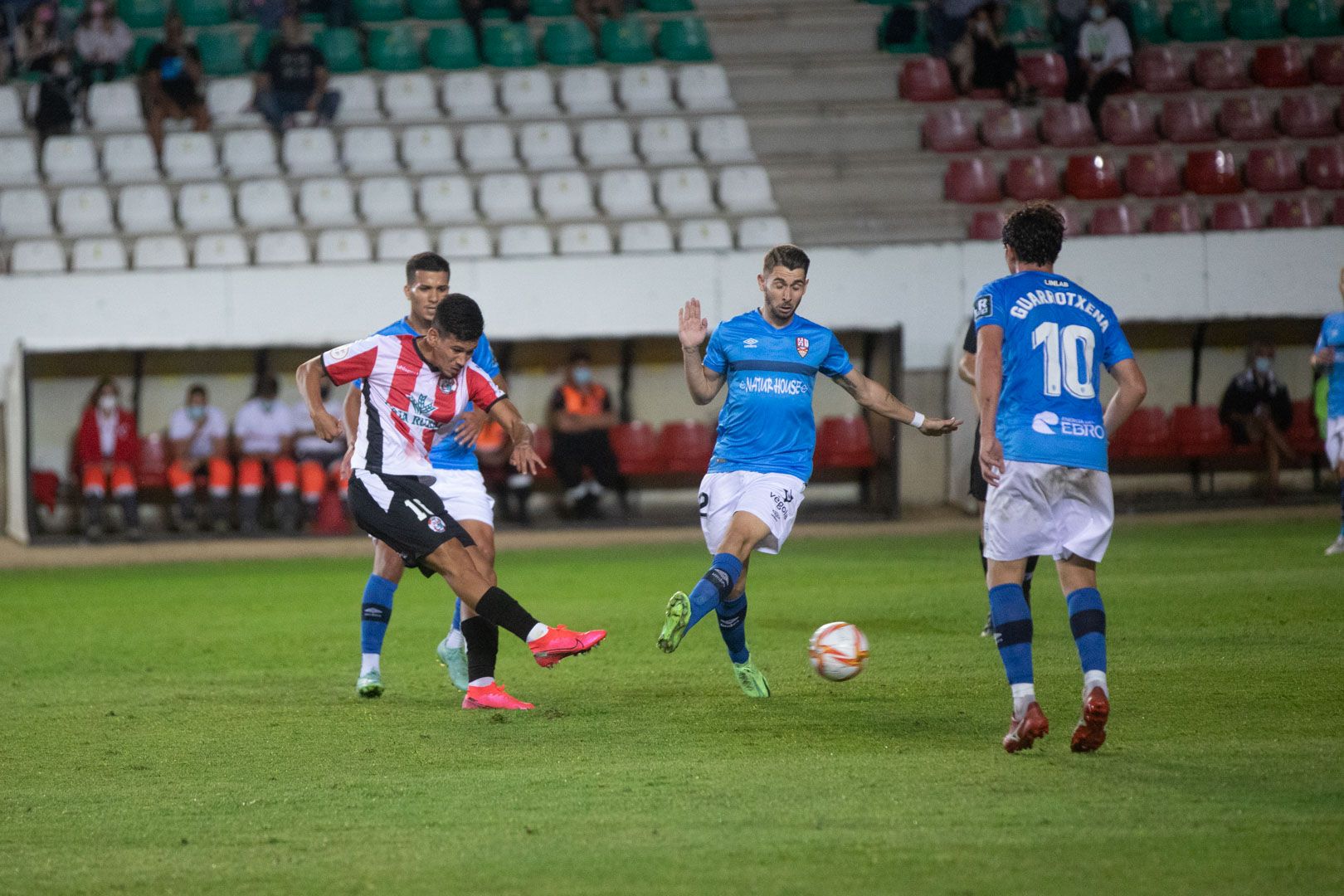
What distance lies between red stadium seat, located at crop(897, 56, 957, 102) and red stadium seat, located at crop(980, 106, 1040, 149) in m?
0.77

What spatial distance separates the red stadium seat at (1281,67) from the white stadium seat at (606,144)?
9.06m

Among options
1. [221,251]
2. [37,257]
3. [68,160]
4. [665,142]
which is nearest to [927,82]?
[665,142]

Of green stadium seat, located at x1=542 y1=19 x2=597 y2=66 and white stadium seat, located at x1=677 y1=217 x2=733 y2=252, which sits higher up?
green stadium seat, located at x1=542 y1=19 x2=597 y2=66

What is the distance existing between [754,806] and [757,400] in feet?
8.36

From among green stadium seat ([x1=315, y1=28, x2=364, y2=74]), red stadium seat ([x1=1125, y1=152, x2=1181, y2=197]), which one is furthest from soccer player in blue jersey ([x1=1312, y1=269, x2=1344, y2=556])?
green stadium seat ([x1=315, y1=28, x2=364, y2=74])

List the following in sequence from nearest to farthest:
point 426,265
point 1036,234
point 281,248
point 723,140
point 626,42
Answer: point 1036,234 < point 426,265 < point 281,248 < point 723,140 < point 626,42

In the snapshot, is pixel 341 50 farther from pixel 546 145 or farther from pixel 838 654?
pixel 838 654

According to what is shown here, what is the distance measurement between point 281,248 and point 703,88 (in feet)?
21.0

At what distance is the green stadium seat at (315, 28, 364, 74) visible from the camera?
21.4 meters

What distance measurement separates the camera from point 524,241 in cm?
1848

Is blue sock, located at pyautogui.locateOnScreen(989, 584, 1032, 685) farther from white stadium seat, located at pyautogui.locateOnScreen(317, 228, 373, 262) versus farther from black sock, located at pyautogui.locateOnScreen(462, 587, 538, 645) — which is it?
white stadium seat, located at pyautogui.locateOnScreen(317, 228, 373, 262)

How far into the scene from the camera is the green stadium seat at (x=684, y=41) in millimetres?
21781

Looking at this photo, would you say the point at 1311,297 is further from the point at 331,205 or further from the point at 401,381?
the point at 401,381

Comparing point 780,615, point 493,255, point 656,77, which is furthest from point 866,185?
point 780,615
